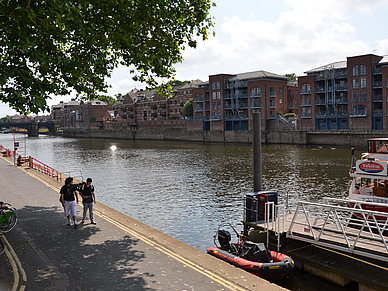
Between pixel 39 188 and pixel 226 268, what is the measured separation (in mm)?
18386

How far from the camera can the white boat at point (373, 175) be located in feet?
56.2

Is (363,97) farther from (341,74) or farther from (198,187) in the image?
(198,187)

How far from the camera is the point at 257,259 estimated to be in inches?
497

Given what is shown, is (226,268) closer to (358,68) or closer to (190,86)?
(358,68)

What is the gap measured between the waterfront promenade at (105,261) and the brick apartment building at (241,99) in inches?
3424

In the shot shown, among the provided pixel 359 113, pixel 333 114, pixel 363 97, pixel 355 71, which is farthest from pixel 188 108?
pixel 363 97

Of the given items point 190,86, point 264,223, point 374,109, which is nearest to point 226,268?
point 264,223

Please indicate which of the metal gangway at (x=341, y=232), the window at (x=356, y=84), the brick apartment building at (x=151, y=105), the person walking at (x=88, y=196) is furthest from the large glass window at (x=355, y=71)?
the person walking at (x=88, y=196)

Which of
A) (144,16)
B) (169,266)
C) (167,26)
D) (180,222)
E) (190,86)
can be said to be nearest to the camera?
(169,266)

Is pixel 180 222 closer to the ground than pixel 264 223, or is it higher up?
closer to the ground

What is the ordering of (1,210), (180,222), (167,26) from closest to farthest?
(1,210) < (167,26) < (180,222)

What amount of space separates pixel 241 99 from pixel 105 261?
324ft

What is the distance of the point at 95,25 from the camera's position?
16000 mm

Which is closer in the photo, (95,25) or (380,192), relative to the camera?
(95,25)
